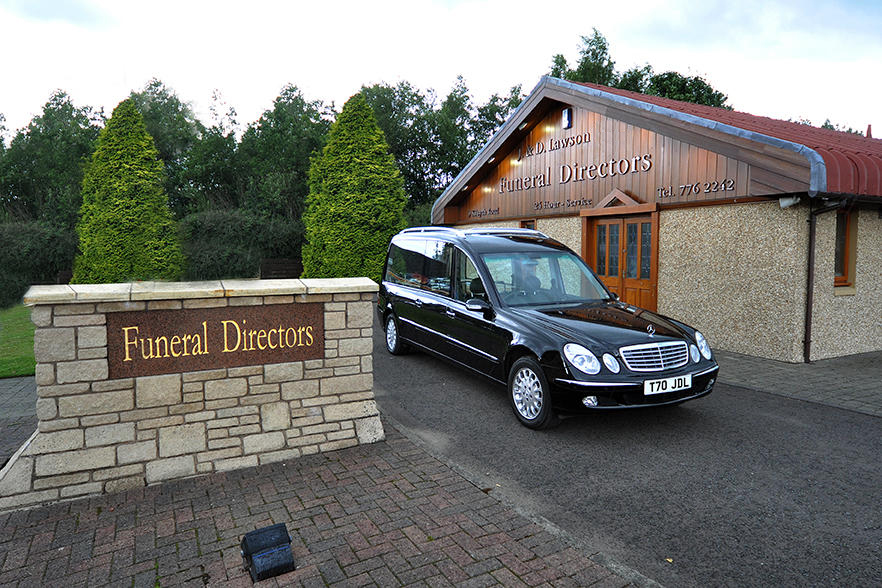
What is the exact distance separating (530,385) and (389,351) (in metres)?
4.17

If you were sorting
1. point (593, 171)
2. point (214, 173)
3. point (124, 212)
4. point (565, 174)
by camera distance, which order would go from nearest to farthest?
point (593, 171), point (565, 174), point (124, 212), point (214, 173)

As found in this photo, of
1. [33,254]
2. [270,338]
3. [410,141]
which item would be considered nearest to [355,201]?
[33,254]

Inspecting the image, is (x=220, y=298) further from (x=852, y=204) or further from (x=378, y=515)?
(x=852, y=204)

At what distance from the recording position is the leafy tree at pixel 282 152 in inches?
1115

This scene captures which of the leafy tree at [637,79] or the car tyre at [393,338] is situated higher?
the leafy tree at [637,79]

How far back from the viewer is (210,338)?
4.50 meters

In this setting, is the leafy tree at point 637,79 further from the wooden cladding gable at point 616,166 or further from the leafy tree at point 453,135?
the wooden cladding gable at point 616,166

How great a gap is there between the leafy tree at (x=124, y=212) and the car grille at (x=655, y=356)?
57.5 feet

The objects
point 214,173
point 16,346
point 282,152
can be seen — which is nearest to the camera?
point 16,346

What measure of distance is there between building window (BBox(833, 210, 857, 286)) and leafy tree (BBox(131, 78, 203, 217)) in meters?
26.0

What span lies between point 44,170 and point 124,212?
14210 millimetres

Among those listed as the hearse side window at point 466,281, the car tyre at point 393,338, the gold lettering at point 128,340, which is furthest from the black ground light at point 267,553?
the car tyre at point 393,338

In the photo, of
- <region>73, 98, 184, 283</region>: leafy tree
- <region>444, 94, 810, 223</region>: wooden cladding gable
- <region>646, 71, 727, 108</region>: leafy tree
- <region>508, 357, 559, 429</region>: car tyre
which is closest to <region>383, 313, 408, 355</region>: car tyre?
<region>508, 357, 559, 429</region>: car tyre

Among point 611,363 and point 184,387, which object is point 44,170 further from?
point 611,363
